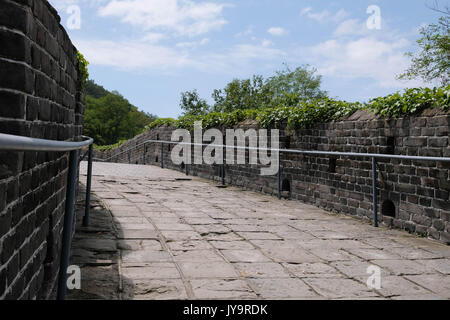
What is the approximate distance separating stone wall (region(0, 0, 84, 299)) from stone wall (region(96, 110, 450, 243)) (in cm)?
418

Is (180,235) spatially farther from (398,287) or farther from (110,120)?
(110,120)

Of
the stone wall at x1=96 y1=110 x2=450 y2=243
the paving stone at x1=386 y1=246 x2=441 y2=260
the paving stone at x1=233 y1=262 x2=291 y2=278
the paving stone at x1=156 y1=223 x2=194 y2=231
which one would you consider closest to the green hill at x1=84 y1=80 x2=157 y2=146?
the stone wall at x1=96 y1=110 x2=450 y2=243

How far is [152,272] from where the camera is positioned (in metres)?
3.16

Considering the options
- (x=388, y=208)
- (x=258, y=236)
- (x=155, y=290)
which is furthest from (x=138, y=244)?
(x=388, y=208)

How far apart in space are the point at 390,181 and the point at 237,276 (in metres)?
3.34

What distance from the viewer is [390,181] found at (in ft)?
18.6

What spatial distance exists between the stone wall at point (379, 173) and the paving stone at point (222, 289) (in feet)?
9.74

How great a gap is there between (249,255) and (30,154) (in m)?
2.38

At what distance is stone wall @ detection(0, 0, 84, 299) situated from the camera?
155cm

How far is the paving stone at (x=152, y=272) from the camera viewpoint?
10.1 feet

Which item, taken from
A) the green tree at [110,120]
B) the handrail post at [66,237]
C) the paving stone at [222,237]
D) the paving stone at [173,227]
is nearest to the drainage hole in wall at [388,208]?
the paving stone at [222,237]
